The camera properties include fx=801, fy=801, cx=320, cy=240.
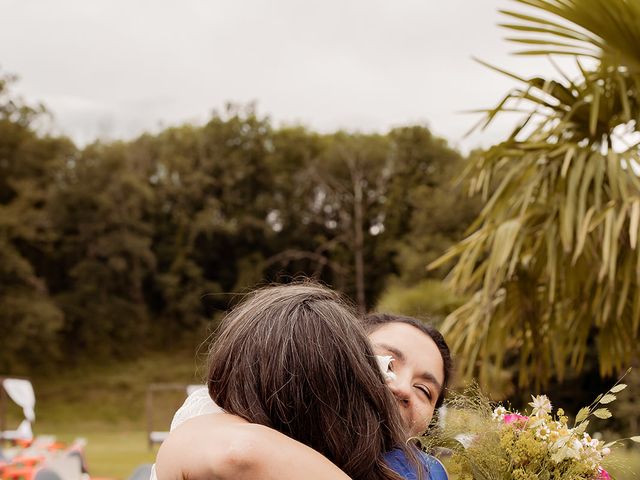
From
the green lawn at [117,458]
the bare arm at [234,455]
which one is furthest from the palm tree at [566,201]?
the green lawn at [117,458]

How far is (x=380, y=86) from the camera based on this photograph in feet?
127

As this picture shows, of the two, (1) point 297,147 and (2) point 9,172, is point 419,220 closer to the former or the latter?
(1) point 297,147

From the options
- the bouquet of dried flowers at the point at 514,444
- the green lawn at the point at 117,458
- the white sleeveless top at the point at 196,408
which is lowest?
the green lawn at the point at 117,458

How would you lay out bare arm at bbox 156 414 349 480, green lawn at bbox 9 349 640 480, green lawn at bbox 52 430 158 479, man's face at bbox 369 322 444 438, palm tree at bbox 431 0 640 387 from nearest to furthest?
1. bare arm at bbox 156 414 349 480
2. man's face at bbox 369 322 444 438
3. palm tree at bbox 431 0 640 387
4. green lawn at bbox 52 430 158 479
5. green lawn at bbox 9 349 640 480

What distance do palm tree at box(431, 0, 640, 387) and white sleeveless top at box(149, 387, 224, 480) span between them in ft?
8.07

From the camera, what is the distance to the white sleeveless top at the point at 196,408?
1.22 meters

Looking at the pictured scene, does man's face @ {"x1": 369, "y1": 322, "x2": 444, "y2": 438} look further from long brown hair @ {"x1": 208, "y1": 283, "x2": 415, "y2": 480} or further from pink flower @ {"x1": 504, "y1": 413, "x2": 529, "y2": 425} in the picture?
long brown hair @ {"x1": 208, "y1": 283, "x2": 415, "y2": 480}

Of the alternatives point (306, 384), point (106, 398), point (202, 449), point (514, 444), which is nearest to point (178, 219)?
point (106, 398)

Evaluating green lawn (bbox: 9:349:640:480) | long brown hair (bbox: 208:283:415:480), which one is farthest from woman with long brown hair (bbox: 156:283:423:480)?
green lawn (bbox: 9:349:640:480)

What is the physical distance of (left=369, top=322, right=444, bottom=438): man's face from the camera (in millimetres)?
1607

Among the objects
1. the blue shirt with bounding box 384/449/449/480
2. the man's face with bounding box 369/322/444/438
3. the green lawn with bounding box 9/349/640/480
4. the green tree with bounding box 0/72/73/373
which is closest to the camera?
the blue shirt with bounding box 384/449/449/480

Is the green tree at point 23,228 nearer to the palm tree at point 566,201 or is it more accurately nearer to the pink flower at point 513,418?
the palm tree at point 566,201

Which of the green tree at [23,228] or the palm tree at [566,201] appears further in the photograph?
the green tree at [23,228]

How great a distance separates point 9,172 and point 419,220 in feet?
48.9
